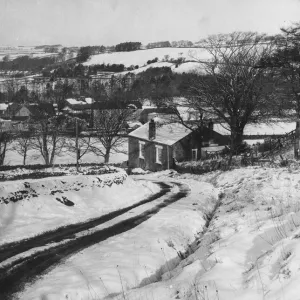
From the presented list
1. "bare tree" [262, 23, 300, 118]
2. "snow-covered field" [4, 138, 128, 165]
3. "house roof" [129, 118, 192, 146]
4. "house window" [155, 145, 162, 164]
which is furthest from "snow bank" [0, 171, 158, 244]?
"snow-covered field" [4, 138, 128, 165]

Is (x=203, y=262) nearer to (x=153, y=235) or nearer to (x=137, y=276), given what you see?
(x=137, y=276)

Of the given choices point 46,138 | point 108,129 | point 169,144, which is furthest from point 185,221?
point 46,138

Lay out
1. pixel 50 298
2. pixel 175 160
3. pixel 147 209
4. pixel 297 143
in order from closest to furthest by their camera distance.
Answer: pixel 50 298 < pixel 147 209 < pixel 297 143 < pixel 175 160

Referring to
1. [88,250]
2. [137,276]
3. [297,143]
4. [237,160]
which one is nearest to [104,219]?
[88,250]

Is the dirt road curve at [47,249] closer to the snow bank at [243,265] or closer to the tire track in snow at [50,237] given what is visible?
the tire track in snow at [50,237]

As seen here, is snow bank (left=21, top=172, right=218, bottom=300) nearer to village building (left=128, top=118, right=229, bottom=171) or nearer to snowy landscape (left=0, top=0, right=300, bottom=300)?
snowy landscape (left=0, top=0, right=300, bottom=300)

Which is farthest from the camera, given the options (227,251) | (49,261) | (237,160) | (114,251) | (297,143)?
(237,160)

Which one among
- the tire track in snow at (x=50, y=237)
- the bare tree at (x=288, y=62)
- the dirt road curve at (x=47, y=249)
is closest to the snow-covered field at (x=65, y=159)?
the bare tree at (x=288, y=62)
